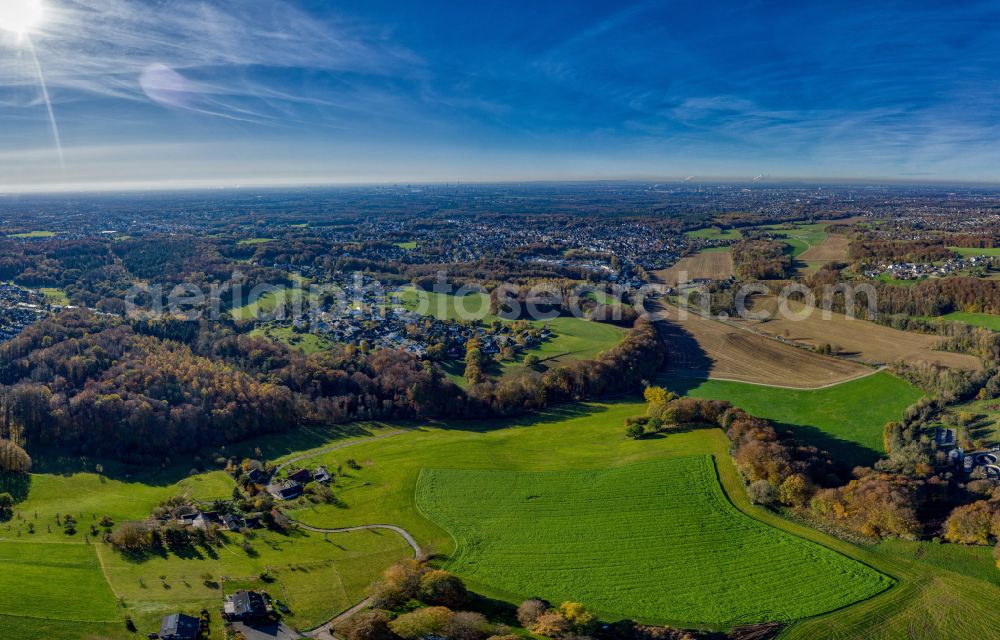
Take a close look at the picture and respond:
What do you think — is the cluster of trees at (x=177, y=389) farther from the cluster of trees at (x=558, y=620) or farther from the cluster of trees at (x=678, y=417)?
the cluster of trees at (x=558, y=620)

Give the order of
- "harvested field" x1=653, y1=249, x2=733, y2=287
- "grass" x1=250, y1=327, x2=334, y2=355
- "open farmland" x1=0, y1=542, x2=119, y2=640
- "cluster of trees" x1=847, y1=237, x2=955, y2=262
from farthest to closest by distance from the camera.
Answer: "harvested field" x1=653, y1=249, x2=733, y2=287
"cluster of trees" x1=847, y1=237, x2=955, y2=262
"grass" x1=250, y1=327, x2=334, y2=355
"open farmland" x1=0, y1=542, x2=119, y2=640

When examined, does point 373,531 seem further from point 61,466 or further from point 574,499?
point 61,466

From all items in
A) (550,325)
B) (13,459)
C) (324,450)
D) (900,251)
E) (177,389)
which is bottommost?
(324,450)

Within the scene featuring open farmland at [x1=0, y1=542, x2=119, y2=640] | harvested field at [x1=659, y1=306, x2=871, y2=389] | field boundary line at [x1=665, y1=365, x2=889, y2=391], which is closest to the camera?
open farmland at [x1=0, y1=542, x2=119, y2=640]

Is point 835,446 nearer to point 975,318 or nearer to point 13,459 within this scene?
point 975,318

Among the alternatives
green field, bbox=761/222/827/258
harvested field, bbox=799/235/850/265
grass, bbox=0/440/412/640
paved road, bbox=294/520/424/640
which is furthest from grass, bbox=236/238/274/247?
harvested field, bbox=799/235/850/265

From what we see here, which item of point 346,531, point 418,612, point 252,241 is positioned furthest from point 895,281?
point 252,241

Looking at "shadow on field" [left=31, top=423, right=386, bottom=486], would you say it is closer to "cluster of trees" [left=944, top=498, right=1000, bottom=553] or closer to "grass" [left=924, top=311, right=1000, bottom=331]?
"cluster of trees" [left=944, top=498, right=1000, bottom=553]
